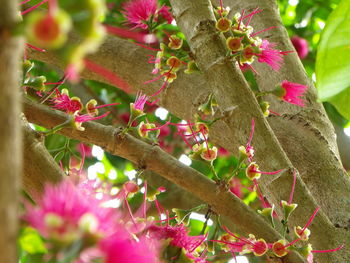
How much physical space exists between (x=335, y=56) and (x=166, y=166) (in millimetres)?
359

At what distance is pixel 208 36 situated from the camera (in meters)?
0.90

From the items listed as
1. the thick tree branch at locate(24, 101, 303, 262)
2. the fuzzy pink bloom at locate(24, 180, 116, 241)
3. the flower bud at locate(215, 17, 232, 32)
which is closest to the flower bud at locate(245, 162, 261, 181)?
the thick tree branch at locate(24, 101, 303, 262)

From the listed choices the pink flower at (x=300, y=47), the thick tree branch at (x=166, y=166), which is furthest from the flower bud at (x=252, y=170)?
the pink flower at (x=300, y=47)

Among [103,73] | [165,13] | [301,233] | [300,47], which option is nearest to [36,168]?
[103,73]

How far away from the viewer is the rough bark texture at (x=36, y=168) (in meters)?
0.65

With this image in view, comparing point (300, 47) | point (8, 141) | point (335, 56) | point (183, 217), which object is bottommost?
point (300, 47)

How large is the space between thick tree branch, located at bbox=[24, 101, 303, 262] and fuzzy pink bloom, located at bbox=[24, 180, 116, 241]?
0.30 metres

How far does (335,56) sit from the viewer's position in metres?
0.89

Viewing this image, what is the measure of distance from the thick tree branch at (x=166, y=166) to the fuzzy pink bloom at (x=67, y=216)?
30 centimetres

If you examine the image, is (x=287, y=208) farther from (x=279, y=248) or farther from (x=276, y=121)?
(x=276, y=121)

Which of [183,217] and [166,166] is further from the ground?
[166,166]

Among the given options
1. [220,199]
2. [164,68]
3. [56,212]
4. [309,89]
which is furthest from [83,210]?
[309,89]

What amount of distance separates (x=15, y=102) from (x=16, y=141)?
0.02 metres

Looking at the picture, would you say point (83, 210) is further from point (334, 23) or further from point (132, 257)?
point (334, 23)
